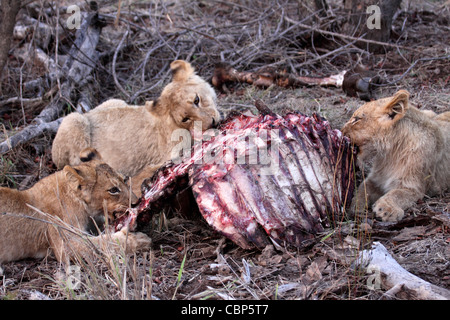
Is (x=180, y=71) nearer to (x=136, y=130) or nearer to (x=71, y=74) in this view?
(x=136, y=130)

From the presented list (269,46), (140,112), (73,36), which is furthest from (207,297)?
(73,36)

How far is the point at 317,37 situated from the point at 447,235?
5.57 m

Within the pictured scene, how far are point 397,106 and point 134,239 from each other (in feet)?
9.37

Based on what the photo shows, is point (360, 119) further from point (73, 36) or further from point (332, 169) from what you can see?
point (73, 36)

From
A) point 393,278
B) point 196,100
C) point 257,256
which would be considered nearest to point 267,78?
point 196,100

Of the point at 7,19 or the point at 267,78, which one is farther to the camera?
the point at 267,78

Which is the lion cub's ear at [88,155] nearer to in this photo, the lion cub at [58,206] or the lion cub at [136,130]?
the lion cub at [58,206]

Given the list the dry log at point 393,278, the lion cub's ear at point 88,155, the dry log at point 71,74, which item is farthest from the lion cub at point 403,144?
the dry log at point 71,74

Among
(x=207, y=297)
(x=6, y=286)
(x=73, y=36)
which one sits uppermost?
(x=73, y=36)

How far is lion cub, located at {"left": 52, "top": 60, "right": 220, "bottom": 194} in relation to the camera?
17.7 ft

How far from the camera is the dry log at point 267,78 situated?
7.19m

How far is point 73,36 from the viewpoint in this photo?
8477 mm

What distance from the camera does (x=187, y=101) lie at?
511 cm

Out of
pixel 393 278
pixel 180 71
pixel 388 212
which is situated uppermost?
pixel 180 71
